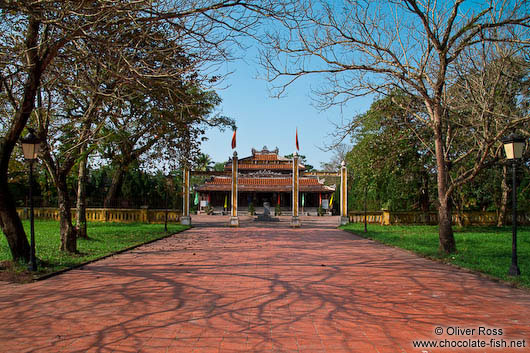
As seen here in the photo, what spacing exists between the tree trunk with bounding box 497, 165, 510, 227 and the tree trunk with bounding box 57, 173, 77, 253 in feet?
61.6

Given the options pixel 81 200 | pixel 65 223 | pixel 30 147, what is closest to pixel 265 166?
pixel 81 200

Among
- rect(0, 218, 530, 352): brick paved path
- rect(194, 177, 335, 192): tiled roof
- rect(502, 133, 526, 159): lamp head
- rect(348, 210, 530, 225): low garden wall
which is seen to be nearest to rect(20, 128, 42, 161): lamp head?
rect(0, 218, 530, 352): brick paved path

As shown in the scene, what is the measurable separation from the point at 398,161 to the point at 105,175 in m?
23.2

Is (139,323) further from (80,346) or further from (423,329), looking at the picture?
(423,329)

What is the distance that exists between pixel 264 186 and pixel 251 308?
32788 millimetres

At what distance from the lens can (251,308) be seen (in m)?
5.22

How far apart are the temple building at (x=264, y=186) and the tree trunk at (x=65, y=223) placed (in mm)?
26861

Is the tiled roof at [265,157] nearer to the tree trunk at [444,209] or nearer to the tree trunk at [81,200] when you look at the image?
the tree trunk at [81,200]

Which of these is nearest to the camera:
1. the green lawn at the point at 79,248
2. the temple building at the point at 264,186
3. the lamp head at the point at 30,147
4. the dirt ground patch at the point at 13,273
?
the dirt ground patch at the point at 13,273

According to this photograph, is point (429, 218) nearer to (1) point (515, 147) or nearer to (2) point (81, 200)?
(1) point (515, 147)

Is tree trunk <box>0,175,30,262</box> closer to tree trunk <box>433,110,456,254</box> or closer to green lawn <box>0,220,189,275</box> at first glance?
green lawn <box>0,220,189,275</box>

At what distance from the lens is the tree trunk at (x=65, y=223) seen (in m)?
9.85

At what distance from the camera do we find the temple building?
37906 millimetres

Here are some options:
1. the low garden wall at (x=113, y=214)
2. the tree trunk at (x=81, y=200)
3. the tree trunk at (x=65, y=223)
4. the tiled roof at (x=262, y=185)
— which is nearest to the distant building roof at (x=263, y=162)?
the tiled roof at (x=262, y=185)
